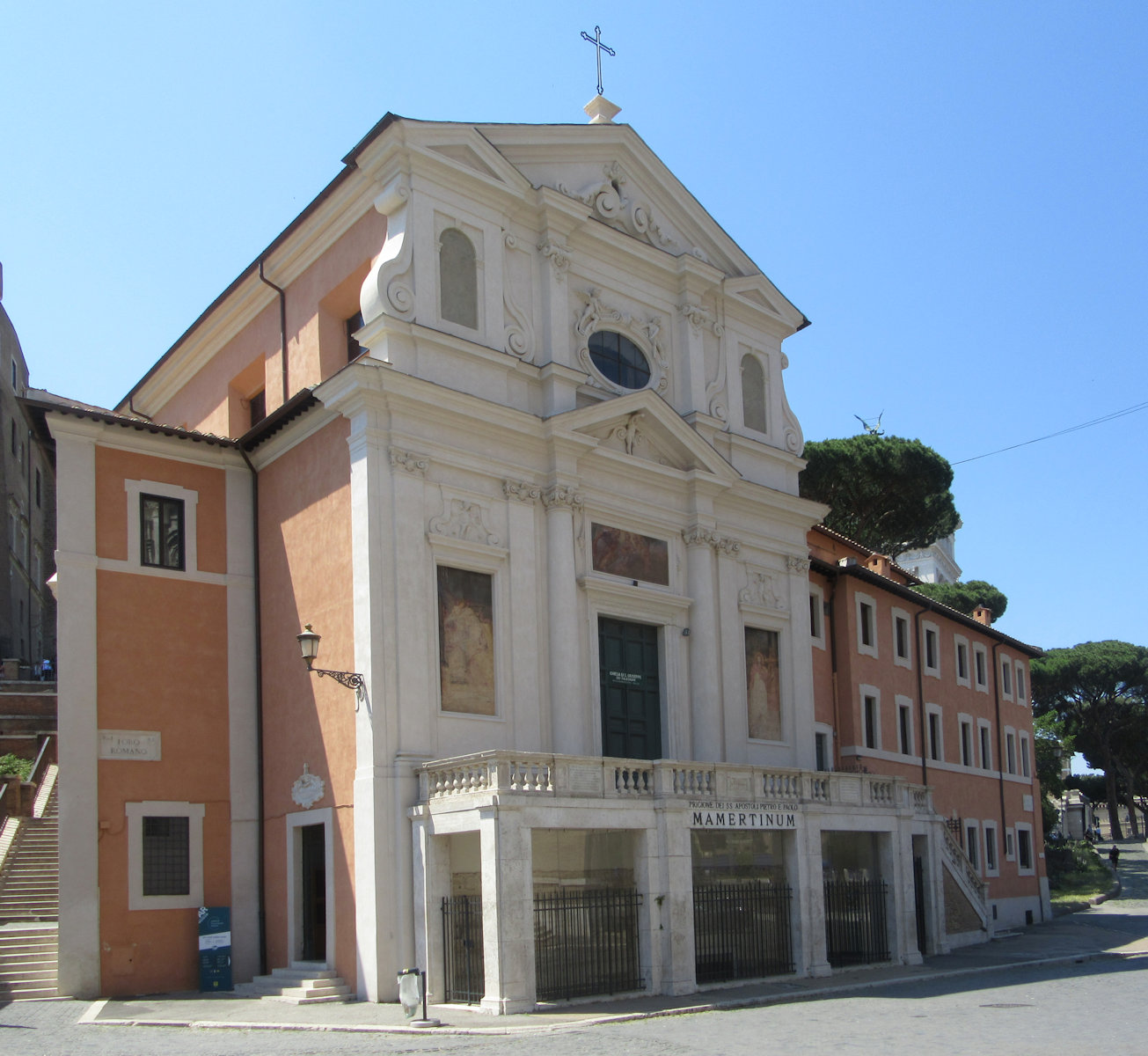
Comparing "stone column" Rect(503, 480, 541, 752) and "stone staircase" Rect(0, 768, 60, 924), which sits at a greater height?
"stone column" Rect(503, 480, 541, 752)

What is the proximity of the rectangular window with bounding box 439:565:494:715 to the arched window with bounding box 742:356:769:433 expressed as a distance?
8.90 metres

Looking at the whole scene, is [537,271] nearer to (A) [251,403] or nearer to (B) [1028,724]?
(A) [251,403]

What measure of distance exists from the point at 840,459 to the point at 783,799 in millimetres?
30946

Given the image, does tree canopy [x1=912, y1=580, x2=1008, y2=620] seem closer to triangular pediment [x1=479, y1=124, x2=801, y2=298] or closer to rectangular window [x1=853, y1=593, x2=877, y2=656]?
rectangular window [x1=853, y1=593, x2=877, y2=656]

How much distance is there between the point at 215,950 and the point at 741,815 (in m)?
8.72

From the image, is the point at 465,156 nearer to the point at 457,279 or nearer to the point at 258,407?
the point at 457,279

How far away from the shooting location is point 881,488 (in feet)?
169

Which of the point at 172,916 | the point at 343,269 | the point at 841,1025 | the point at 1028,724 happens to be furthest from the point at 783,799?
the point at 1028,724

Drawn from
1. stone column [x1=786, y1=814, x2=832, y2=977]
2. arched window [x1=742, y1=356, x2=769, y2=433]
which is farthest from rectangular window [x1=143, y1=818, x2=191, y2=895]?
arched window [x1=742, y1=356, x2=769, y2=433]

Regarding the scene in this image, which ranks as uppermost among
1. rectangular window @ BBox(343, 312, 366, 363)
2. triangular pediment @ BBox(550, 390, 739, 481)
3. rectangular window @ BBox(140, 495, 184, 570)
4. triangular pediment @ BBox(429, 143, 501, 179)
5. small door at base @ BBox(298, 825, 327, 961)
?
triangular pediment @ BBox(429, 143, 501, 179)

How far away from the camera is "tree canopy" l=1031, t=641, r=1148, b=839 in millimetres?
72062

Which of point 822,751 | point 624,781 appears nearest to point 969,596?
point 822,751

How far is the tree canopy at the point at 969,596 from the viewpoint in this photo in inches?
2353

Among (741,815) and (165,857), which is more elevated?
(741,815)
